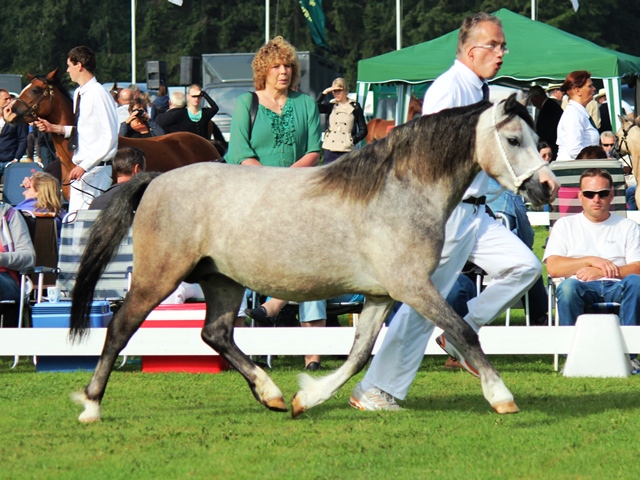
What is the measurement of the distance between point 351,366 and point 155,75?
22578mm

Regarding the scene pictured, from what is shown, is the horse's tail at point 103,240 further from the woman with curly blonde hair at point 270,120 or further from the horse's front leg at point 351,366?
the woman with curly blonde hair at point 270,120

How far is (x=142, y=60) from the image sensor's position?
182 ft

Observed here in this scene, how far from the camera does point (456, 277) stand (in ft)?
23.6

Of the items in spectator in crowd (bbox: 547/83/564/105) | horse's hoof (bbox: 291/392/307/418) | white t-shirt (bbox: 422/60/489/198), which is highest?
white t-shirt (bbox: 422/60/489/198)

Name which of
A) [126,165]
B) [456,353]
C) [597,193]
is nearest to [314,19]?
[126,165]

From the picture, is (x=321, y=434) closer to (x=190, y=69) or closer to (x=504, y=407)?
(x=504, y=407)

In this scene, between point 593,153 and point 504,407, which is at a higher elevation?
point 593,153

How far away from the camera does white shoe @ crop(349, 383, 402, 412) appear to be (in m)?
7.15

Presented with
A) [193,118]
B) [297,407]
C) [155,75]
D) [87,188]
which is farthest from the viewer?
[155,75]

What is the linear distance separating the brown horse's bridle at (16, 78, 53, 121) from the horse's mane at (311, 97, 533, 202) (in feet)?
21.8

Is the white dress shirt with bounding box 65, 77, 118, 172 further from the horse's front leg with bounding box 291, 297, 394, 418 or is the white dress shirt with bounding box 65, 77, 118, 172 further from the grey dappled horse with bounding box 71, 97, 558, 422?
the horse's front leg with bounding box 291, 297, 394, 418

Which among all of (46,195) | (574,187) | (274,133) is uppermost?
(274,133)

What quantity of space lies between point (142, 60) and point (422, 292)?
50525 millimetres

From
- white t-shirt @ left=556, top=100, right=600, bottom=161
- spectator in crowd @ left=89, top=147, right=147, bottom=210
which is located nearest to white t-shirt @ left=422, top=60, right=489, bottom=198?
spectator in crowd @ left=89, top=147, right=147, bottom=210
